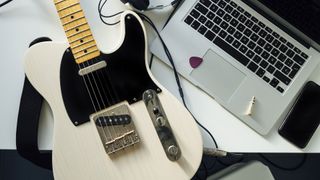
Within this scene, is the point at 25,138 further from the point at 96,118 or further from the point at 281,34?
the point at 281,34

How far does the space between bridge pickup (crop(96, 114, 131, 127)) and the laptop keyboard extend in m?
0.25

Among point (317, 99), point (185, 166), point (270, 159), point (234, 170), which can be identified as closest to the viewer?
point (185, 166)

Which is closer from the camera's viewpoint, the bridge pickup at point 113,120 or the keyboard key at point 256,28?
the bridge pickup at point 113,120

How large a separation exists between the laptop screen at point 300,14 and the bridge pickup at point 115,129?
40 cm

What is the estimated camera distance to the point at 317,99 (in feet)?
2.72

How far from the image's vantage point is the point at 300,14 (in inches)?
31.9

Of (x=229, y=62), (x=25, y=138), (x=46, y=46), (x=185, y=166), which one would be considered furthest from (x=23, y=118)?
(x=229, y=62)

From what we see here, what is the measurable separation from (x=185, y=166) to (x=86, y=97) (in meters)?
0.23

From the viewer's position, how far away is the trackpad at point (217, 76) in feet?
2.60

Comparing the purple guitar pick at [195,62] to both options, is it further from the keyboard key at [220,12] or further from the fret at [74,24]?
the fret at [74,24]

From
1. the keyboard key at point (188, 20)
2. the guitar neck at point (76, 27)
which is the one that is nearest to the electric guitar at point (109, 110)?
the guitar neck at point (76, 27)

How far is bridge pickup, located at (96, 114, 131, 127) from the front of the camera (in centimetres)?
72

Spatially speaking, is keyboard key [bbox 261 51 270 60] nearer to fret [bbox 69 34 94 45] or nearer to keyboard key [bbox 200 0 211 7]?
keyboard key [bbox 200 0 211 7]

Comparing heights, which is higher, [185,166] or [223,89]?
[223,89]
